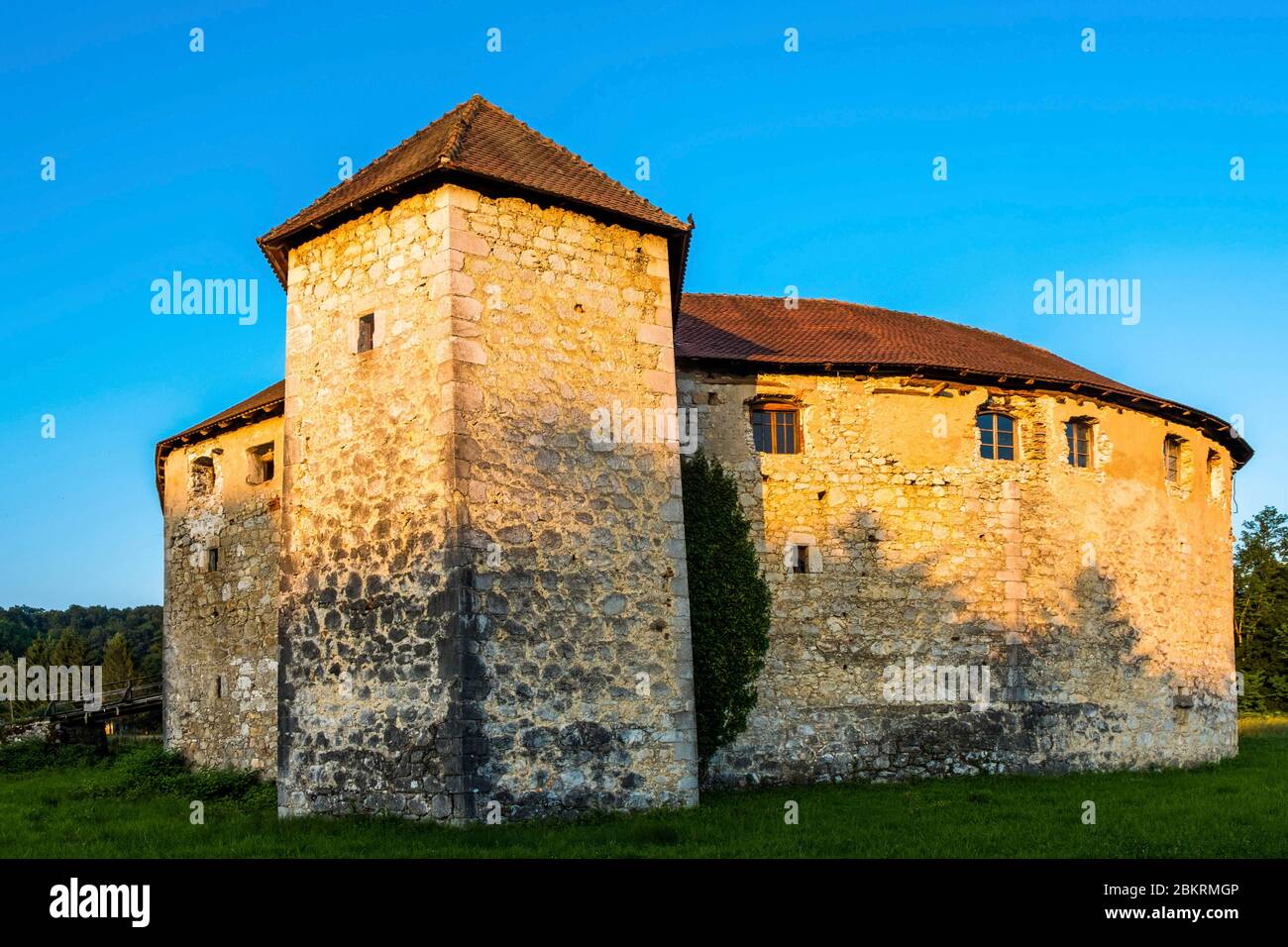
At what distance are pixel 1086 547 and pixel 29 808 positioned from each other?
690 inches

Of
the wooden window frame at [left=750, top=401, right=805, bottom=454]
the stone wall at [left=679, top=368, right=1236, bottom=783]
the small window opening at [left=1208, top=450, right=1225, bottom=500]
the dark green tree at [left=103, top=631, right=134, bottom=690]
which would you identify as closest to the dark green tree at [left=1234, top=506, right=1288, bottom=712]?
the small window opening at [left=1208, top=450, right=1225, bottom=500]

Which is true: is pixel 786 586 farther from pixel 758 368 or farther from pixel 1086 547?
pixel 1086 547

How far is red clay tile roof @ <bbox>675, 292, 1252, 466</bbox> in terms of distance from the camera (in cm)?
2002

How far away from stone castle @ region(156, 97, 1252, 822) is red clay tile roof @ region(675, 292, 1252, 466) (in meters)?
0.11

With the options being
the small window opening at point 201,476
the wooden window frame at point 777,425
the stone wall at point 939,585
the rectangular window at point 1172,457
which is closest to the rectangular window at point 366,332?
the stone wall at point 939,585

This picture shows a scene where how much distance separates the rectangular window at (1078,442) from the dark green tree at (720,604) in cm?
657

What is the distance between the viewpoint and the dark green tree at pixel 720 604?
17.6 meters

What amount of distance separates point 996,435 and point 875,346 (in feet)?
8.58

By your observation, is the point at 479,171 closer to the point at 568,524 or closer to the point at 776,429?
the point at 568,524

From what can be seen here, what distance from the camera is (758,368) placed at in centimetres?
1969

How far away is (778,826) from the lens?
13.8m

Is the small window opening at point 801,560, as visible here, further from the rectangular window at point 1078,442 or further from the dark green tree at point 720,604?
the rectangular window at point 1078,442

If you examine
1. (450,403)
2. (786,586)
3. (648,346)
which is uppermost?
(648,346)

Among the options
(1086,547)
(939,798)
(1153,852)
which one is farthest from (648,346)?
(1086,547)
